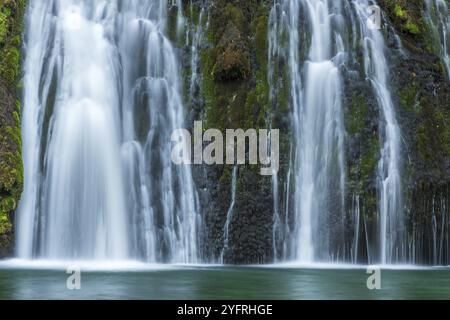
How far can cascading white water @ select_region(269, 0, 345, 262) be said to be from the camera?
16.8m

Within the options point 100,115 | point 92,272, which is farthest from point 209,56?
point 92,272

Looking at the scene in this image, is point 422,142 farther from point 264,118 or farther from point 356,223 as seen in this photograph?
point 264,118

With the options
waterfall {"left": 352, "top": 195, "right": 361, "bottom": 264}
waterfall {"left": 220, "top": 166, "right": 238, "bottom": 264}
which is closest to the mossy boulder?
waterfall {"left": 220, "top": 166, "right": 238, "bottom": 264}

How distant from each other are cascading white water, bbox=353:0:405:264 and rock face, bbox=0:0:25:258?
8365 millimetres

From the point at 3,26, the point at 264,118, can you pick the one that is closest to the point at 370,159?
the point at 264,118

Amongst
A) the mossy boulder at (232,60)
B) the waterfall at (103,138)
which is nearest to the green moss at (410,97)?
the mossy boulder at (232,60)

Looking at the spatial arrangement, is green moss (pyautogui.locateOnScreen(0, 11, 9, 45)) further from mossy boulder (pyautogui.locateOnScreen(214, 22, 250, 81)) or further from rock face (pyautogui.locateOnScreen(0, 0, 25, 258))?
mossy boulder (pyautogui.locateOnScreen(214, 22, 250, 81))

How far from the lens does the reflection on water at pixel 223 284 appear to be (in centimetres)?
1111

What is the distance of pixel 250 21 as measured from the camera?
61.5 feet

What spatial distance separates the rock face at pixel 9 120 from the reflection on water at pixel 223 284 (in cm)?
140

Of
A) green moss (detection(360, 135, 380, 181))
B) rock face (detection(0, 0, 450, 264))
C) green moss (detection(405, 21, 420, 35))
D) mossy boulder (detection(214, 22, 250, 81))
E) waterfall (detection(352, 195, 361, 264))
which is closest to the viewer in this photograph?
waterfall (detection(352, 195, 361, 264))

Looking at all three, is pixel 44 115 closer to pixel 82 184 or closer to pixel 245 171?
pixel 82 184

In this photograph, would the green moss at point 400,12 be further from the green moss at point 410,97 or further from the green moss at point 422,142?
the green moss at point 422,142
